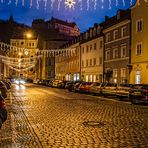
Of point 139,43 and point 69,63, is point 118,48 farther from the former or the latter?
point 69,63

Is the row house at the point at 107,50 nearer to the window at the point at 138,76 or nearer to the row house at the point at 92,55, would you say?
the row house at the point at 92,55

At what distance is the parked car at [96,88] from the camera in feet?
128

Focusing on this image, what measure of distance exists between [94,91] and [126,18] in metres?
12.6

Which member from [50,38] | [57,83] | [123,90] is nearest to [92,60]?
[57,83]

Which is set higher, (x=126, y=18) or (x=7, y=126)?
(x=126, y=18)

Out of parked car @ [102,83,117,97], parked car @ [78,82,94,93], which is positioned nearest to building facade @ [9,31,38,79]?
parked car @ [78,82,94,93]

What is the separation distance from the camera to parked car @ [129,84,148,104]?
26.4m

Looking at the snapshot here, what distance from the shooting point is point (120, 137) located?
1161 centimetres

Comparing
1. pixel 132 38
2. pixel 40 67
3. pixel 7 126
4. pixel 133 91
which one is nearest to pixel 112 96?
pixel 133 91

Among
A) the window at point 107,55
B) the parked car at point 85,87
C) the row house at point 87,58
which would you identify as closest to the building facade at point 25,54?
the row house at point 87,58

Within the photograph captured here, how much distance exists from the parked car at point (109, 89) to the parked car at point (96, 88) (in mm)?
951

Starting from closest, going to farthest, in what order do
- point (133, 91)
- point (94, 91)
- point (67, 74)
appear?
1. point (133, 91)
2. point (94, 91)
3. point (67, 74)

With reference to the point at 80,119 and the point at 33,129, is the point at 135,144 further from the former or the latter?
the point at 80,119

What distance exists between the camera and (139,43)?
44719 millimetres
